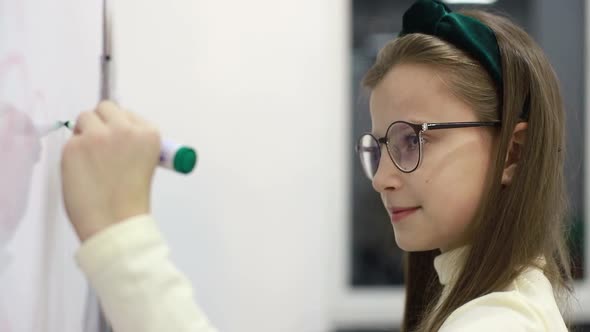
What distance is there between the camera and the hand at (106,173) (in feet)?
1.71

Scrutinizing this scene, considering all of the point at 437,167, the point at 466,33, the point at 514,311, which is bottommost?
the point at 514,311

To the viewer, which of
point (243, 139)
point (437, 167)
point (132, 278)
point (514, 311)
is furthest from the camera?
point (243, 139)

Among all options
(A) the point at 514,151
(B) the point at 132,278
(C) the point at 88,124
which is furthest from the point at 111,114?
(A) the point at 514,151

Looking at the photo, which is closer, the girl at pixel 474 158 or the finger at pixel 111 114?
the finger at pixel 111 114

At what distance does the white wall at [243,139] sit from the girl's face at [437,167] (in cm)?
33

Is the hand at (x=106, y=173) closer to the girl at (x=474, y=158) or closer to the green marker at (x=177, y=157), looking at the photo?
the green marker at (x=177, y=157)

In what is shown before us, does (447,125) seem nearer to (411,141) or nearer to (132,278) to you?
(411,141)

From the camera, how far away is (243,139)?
104 centimetres

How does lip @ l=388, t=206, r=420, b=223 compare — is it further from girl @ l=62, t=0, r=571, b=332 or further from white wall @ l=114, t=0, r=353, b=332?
white wall @ l=114, t=0, r=353, b=332

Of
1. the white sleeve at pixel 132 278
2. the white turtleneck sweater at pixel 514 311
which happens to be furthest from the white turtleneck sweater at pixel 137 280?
the white turtleneck sweater at pixel 514 311

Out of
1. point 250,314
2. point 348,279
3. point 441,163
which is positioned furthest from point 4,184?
point 348,279

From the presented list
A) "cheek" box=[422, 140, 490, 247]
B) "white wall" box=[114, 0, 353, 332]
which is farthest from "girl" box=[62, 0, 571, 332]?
"white wall" box=[114, 0, 353, 332]

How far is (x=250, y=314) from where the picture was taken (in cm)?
106

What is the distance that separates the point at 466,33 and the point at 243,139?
0.42m
